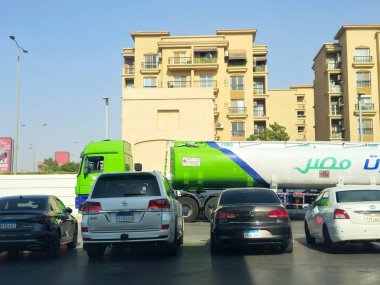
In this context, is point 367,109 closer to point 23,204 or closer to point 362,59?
point 362,59

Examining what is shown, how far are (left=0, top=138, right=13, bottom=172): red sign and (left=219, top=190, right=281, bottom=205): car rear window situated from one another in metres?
58.2

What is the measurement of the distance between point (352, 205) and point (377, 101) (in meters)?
46.6

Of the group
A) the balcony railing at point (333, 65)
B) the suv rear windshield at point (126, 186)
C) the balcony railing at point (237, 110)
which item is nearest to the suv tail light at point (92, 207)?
the suv rear windshield at point (126, 186)

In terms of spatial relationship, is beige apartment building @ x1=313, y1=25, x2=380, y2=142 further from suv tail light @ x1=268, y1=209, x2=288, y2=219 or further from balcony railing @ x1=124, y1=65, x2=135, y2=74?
suv tail light @ x1=268, y1=209, x2=288, y2=219

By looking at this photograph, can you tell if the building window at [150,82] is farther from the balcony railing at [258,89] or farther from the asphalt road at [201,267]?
the asphalt road at [201,267]

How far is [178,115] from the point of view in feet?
137

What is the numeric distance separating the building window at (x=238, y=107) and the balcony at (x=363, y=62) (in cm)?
1256

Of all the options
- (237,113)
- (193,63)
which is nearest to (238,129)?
(237,113)

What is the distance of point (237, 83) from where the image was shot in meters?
55.3

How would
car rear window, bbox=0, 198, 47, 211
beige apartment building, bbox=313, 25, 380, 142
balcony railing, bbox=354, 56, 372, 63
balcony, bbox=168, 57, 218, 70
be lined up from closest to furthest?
1. car rear window, bbox=0, 198, 47, 211
2. balcony, bbox=168, 57, 218, 70
3. beige apartment building, bbox=313, 25, 380, 142
4. balcony railing, bbox=354, 56, 372, 63

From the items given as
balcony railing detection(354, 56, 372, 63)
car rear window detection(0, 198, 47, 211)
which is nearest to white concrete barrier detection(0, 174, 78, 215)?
car rear window detection(0, 198, 47, 211)

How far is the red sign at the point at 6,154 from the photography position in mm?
67062

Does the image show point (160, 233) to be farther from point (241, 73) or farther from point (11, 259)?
point (241, 73)

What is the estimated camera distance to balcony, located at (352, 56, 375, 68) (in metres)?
55.2
